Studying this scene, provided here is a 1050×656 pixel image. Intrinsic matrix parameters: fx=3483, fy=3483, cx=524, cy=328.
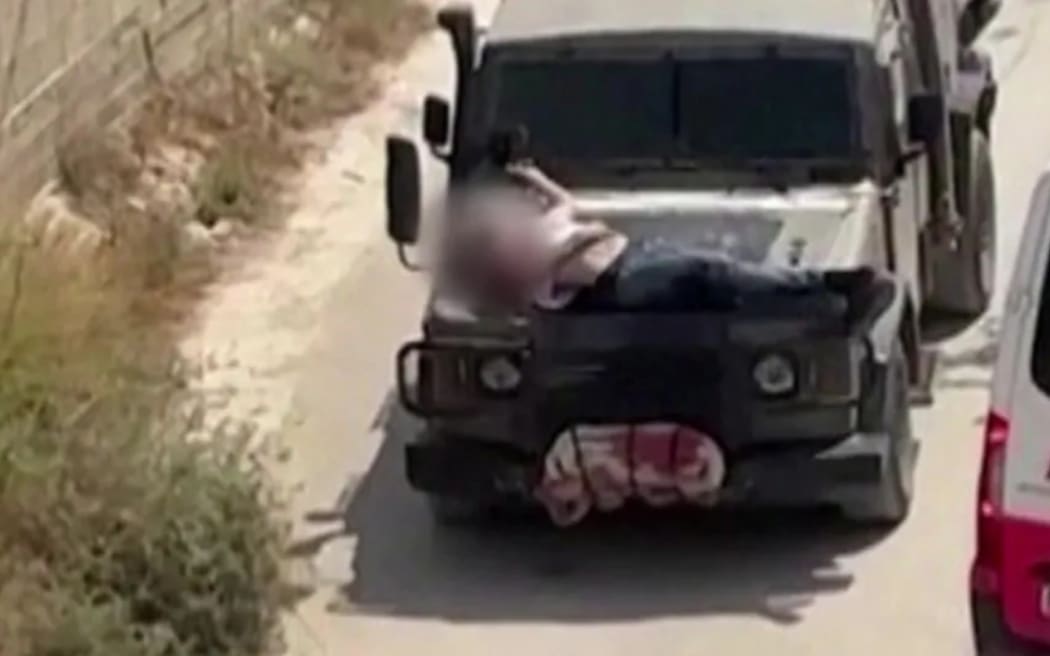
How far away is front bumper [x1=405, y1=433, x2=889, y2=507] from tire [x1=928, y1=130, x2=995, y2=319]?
2.70m

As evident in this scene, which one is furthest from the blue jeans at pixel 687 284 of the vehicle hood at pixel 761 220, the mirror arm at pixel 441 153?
the mirror arm at pixel 441 153

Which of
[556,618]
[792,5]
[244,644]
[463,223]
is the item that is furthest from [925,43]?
[244,644]

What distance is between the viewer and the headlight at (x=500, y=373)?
12695 mm

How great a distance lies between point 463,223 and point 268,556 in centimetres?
205

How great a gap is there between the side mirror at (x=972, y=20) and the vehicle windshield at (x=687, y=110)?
10.6 feet

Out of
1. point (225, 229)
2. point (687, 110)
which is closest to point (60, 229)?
point (225, 229)

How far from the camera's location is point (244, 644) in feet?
38.4

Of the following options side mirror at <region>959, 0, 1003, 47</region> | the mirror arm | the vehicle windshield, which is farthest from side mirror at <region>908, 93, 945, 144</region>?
side mirror at <region>959, 0, 1003, 47</region>

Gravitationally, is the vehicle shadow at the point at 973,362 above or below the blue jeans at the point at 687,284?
below

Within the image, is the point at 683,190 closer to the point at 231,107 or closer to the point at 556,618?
the point at 556,618

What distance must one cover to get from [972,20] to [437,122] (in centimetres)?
408

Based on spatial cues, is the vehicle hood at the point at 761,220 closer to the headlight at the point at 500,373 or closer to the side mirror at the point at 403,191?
the side mirror at the point at 403,191

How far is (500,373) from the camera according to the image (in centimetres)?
1271

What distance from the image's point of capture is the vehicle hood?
12938 millimetres
